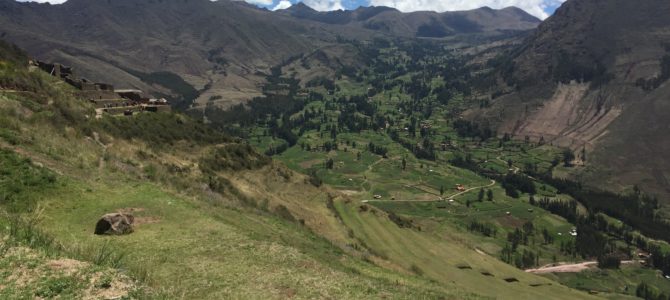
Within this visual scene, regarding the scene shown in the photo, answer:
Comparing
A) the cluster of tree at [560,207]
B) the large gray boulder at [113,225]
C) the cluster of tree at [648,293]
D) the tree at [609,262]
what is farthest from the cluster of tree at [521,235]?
the large gray boulder at [113,225]

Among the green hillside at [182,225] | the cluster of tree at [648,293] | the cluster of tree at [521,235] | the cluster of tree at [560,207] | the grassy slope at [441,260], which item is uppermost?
the green hillside at [182,225]

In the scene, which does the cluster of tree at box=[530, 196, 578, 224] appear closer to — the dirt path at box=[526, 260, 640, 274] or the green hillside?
the dirt path at box=[526, 260, 640, 274]

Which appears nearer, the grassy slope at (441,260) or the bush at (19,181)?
the bush at (19,181)

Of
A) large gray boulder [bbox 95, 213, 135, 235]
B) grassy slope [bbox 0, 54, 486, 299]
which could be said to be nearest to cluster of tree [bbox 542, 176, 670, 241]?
grassy slope [bbox 0, 54, 486, 299]

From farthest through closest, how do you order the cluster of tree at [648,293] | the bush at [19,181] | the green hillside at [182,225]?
the cluster of tree at [648,293] → the bush at [19,181] → the green hillside at [182,225]

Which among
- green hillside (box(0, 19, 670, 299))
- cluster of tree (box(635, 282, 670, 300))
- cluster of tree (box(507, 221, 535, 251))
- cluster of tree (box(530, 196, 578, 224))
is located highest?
green hillside (box(0, 19, 670, 299))

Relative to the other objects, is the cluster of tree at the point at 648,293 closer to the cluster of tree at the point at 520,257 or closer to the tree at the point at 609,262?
the tree at the point at 609,262

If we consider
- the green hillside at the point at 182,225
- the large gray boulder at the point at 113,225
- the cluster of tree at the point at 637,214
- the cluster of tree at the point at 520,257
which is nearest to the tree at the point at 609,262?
the cluster of tree at the point at 520,257

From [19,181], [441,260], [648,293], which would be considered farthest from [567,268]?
[19,181]

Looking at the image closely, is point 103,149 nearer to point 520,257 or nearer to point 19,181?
point 19,181

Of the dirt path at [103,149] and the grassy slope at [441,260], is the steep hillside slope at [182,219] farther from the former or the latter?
the grassy slope at [441,260]

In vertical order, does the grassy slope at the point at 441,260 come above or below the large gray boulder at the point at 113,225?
below

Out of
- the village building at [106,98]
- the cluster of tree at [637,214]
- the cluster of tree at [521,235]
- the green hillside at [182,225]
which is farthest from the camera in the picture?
the cluster of tree at [637,214]

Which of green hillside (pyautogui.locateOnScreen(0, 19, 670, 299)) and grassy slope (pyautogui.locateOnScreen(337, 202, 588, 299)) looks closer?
green hillside (pyautogui.locateOnScreen(0, 19, 670, 299))
